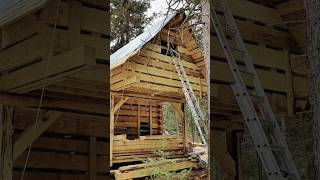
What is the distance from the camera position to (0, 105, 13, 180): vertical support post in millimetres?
5523

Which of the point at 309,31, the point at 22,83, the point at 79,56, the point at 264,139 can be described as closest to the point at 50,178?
the point at 22,83

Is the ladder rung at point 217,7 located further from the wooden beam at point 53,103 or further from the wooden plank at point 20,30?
the wooden plank at point 20,30

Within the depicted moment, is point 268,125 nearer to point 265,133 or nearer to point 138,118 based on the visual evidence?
point 265,133

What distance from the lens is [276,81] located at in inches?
285

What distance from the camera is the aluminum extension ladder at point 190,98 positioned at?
527 inches

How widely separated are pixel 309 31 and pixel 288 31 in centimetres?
344

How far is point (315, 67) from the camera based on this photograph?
4.12m

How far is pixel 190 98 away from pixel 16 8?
9.66 metres

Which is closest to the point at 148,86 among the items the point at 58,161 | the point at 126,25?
the point at 126,25

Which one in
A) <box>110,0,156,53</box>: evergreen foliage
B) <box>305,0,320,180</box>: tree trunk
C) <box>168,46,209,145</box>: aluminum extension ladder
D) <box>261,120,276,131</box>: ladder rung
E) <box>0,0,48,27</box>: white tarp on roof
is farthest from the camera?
<box>110,0,156,53</box>: evergreen foliage

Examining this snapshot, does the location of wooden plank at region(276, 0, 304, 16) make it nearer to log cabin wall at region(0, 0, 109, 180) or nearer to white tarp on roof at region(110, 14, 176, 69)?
log cabin wall at region(0, 0, 109, 180)

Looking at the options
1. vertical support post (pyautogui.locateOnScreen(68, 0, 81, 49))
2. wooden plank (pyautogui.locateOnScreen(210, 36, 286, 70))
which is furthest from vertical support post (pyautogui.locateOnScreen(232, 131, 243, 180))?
vertical support post (pyautogui.locateOnScreen(68, 0, 81, 49))

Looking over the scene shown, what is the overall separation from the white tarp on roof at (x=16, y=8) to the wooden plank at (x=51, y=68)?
0.48 meters

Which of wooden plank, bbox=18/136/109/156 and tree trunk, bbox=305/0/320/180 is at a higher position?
tree trunk, bbox=305/0/320/180
